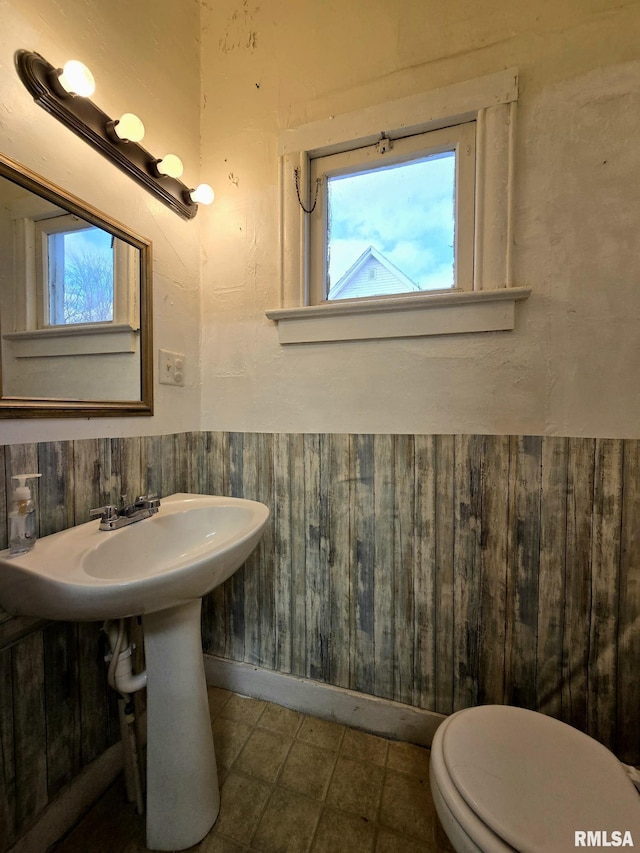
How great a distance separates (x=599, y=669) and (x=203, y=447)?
1.46 metres

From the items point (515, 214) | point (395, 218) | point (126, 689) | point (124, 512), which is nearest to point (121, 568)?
point (124, 512)

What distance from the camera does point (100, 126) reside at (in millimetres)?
890

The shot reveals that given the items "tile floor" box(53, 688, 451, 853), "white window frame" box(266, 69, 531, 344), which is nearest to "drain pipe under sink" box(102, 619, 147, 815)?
"tile floor" box(53, 688, 451, 853)

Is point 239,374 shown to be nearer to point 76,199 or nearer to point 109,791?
point 76,199

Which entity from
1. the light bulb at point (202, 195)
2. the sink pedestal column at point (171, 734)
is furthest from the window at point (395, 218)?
the sink pedestal column at point (171, 734)

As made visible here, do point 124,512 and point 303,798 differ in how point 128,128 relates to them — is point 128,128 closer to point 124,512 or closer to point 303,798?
point 124,512

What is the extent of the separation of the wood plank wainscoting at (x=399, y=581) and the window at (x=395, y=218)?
546 mm

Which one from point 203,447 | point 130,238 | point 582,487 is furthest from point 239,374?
point 582,487

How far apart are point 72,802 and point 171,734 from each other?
0.38 meters

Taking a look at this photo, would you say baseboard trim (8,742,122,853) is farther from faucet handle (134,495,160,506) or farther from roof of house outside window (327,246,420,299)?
roof of house outside window (327,246,420,299)

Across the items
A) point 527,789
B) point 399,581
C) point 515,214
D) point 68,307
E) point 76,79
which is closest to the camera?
point 527,789

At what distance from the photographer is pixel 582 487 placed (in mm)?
938

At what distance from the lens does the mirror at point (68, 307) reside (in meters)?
0.74

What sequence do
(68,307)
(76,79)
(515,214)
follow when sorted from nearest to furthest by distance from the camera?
(76,79)
(68,307)
(515,214)
